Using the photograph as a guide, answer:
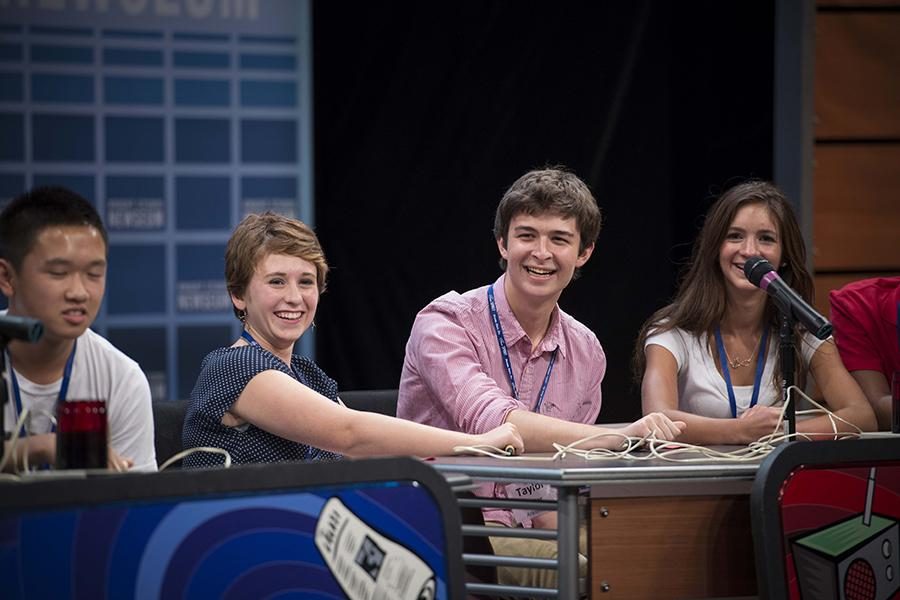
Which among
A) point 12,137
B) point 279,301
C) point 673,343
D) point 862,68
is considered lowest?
point 673,343

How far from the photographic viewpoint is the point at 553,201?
302 centimetres

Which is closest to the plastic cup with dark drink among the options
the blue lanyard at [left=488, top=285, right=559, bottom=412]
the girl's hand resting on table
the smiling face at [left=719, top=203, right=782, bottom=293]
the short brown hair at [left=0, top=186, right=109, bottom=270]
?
the short brown hair at [left=0, top=186, right=109, bottom=270]

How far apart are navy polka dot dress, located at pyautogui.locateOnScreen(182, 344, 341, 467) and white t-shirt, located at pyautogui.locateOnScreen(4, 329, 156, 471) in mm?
250

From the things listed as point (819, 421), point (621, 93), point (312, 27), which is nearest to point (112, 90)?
point (312, 27)

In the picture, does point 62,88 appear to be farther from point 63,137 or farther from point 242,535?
point 242,535

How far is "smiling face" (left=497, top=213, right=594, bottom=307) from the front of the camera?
300 cm

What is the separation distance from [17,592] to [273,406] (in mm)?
898

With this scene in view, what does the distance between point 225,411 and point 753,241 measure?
1.51 meters

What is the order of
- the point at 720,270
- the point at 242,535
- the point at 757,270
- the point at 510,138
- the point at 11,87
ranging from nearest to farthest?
the point at 242,535 → the point at 757,270 → the point at 720,270 → the point at 11,87 → the point at 510,138

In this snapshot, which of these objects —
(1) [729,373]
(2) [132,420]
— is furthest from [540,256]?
(2) [132,420]

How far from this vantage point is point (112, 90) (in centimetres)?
444

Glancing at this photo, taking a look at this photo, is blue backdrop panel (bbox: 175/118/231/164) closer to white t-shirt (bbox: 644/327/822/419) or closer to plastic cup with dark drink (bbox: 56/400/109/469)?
white t-shirt (bbox: 644/327/822/419)

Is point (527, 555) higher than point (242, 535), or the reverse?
point (242, 535)

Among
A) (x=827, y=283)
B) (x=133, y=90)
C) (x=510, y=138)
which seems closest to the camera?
(x=133, y=90)
